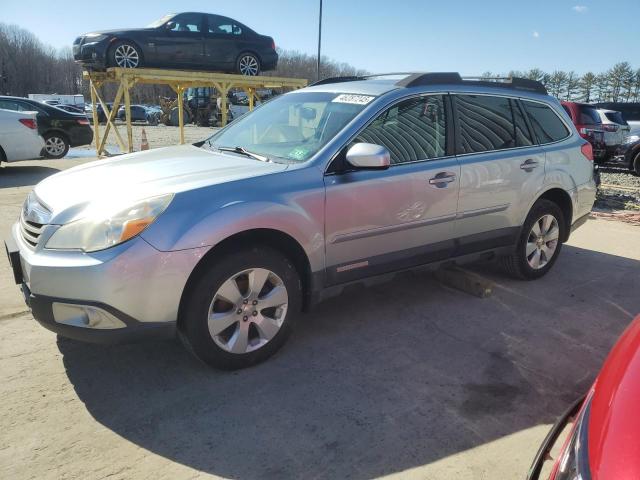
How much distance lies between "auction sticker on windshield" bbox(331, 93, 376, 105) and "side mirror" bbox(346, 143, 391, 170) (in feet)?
1.73

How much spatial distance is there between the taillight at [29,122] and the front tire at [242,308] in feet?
30.1

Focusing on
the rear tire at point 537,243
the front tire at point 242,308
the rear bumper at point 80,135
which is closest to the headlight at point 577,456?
the front tire at point 242,308

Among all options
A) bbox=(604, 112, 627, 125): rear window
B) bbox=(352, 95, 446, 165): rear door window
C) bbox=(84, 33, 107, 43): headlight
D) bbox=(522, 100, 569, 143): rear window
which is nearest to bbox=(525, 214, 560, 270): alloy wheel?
bbox=(522, 100, 569, 143): rear window

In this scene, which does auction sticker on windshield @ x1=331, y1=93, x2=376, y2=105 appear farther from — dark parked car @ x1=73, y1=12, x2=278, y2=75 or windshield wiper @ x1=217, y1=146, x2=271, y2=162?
dark parked car @ x1=73, y1=12, x2=278, y2=75

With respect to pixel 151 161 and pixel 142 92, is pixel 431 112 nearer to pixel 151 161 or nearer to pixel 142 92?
pixel 151 161

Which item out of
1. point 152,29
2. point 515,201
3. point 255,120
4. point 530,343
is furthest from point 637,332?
point 152,29

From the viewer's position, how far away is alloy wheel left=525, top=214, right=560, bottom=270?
4.69 meters

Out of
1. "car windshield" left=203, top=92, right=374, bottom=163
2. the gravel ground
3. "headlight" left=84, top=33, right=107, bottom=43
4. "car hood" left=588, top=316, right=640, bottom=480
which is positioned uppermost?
"headlight" left=84, top=33, right=107, bottom=43

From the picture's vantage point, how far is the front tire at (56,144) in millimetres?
11672

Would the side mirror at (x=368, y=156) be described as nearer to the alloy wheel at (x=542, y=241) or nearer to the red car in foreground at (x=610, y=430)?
the red car in foreground at (x=610, y=430)

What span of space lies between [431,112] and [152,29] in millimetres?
10926

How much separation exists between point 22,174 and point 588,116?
13083 millimetres

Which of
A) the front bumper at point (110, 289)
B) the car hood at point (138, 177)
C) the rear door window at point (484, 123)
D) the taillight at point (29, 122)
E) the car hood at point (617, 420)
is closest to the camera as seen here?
the car hood at point (617, 420)

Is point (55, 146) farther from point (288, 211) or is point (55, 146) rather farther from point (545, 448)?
point (545, 448)
